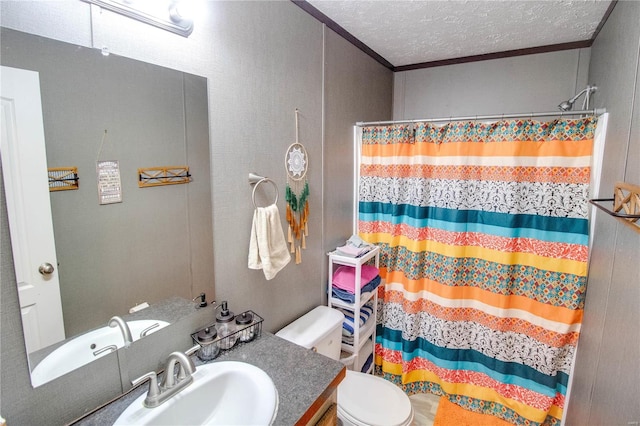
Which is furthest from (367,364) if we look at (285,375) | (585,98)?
(585,98)

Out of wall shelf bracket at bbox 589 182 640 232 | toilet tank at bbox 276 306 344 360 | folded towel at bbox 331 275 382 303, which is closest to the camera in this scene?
wall shelf bracket at bbox 589 182 640 232

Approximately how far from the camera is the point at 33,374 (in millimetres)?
815

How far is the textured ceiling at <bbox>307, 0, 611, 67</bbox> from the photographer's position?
5.37ft

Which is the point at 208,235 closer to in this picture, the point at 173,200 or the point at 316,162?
the point at 173,200

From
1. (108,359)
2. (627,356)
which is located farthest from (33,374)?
(627,356)

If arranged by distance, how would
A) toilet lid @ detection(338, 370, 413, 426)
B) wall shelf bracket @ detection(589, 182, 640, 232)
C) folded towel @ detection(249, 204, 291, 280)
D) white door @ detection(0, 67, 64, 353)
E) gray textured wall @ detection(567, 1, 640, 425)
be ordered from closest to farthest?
white door @ detection(0, 67, 64, 353) → wall shelf bracket @ detection(589, 182, 640, 232) → gray textured wall @ detection(567, 1, 640, 425) → folded towel @ detection(249, 204, 291, 280) → toilet lid @ detection(338, 370, 413, 426)

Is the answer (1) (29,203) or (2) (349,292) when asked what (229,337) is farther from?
(2) (349,292)

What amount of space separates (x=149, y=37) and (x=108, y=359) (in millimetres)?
1046

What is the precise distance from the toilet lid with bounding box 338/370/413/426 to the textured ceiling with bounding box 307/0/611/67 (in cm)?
204

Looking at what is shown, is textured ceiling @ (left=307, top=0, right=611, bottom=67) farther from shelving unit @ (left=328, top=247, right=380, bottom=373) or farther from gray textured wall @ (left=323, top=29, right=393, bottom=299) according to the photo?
shelving unit @ (left=328, top=247, right=380, bottom=373)

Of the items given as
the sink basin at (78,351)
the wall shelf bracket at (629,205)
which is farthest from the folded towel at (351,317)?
the wall shelf bracket at (629,205)

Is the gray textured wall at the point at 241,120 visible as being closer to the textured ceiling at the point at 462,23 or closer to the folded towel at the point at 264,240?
the folded towel at the point at 264,240

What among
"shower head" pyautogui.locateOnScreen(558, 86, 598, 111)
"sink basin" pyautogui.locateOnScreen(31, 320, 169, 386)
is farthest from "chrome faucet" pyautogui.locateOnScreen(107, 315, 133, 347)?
"shower head" pyautogui.locateOnScreen(558, 86, 598, 111)

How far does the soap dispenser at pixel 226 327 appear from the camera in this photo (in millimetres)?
1224
